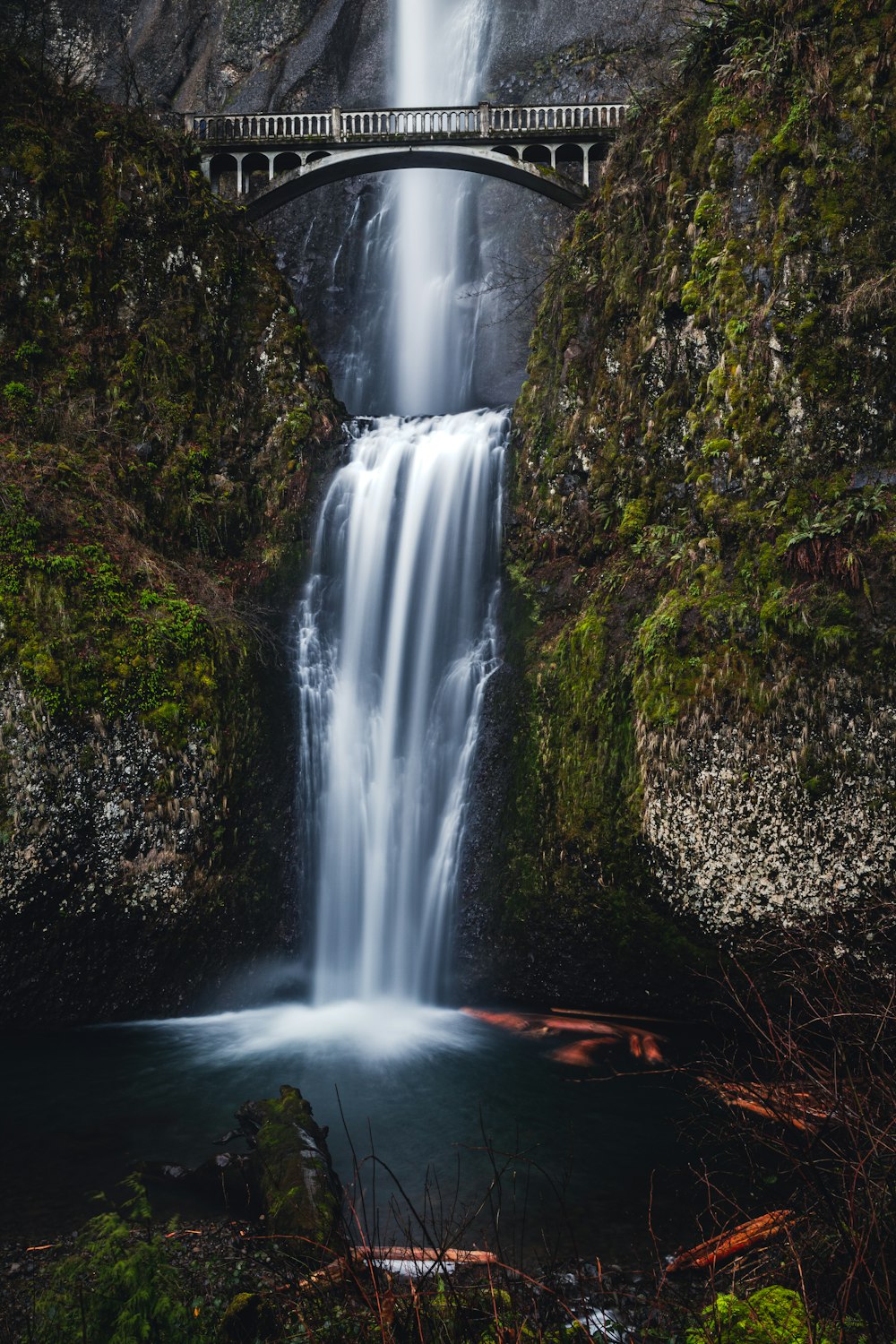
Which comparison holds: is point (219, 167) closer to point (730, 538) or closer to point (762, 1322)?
point (730, 538)

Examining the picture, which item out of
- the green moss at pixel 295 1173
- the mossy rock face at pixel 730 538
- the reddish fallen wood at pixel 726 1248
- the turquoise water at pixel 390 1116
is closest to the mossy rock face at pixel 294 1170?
the green moss at pixel 295 1173

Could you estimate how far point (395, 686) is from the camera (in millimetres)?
10984

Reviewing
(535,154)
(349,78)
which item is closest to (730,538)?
(535,154)

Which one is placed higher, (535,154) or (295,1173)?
(535,154)

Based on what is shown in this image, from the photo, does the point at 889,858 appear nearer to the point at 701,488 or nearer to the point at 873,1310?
the point at 701,488

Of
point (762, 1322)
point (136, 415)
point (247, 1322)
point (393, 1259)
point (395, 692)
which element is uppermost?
point (136, 415)

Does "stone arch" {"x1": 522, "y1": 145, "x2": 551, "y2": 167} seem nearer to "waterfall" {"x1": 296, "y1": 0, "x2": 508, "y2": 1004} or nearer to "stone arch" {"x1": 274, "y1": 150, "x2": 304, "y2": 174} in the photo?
"stone arch" {"x1": 274, "y1": 150, "x2": 304, "y2": 174}

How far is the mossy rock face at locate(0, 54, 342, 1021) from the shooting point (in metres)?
8.64

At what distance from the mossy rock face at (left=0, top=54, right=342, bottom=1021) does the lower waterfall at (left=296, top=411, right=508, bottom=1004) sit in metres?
0.50

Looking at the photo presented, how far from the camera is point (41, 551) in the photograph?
9664mm

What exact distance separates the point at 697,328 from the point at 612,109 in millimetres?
8829

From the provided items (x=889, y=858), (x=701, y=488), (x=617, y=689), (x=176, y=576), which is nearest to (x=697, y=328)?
(x=701, y=488)

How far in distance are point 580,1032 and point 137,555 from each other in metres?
7.09

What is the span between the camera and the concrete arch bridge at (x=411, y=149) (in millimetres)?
15648
